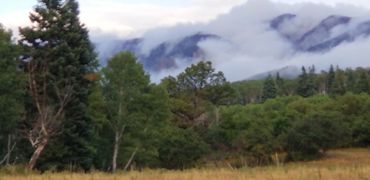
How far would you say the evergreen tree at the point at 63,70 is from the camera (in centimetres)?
3312

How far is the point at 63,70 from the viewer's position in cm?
3344

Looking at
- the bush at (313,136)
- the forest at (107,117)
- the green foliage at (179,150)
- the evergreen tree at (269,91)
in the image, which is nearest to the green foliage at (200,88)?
the forest at (107,117)

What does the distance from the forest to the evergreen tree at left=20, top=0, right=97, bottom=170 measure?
0.06m

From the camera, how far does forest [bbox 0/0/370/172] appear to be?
32531mm

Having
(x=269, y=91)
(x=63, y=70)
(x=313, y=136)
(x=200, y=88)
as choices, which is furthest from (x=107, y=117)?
(x=269, y=91)

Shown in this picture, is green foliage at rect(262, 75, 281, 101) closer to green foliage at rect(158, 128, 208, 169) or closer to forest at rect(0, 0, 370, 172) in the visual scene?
forest at rect(0, 0, 370, 172)

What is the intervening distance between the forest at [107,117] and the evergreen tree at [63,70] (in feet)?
0.20

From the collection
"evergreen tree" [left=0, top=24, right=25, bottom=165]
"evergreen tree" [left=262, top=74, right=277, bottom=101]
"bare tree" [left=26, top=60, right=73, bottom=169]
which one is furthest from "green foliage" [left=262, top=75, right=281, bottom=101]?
Result: "bare tree" [left=26, top=60, right=73, bottom=169]

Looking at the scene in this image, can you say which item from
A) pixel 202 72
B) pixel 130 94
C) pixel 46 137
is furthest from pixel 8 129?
pixel 202 72

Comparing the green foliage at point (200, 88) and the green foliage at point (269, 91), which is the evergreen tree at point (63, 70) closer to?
the green foliage at point (200, 88)

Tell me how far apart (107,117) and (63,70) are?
37.9 ft

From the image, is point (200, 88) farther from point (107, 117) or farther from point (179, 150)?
point (107, 117)

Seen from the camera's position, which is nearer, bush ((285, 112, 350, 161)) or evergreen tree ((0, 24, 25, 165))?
evergreen tree ((0, 24, 25, 165))

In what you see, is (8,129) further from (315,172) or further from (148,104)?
(315,172)
